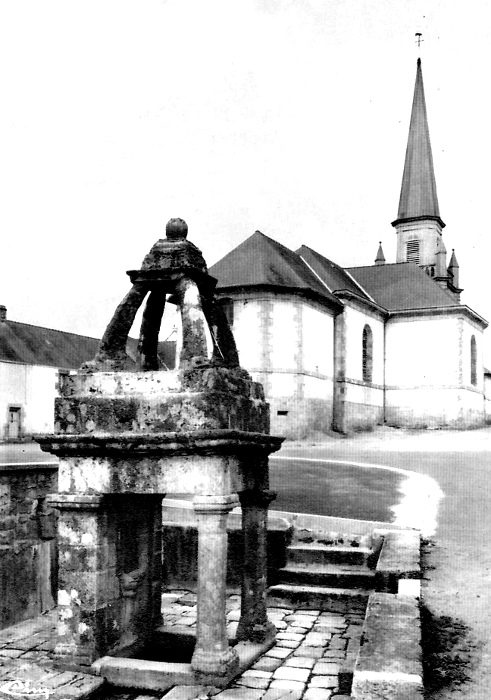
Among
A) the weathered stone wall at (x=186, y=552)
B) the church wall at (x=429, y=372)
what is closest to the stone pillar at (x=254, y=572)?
the weathered stone wall at (x=186, y=552)

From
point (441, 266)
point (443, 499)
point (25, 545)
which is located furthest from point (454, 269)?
point (25, 545)

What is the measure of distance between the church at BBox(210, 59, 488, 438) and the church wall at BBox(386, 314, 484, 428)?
53 millimetres

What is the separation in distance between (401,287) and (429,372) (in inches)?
210

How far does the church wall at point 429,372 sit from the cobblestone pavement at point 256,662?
31370 mm

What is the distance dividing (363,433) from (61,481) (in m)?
28.7

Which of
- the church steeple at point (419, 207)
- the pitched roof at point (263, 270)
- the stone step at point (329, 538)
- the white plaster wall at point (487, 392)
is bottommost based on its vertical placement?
the stone step at point (329, 538)

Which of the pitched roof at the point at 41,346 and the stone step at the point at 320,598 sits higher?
the pitched roof at the point at 41,346

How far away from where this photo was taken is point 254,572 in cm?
638

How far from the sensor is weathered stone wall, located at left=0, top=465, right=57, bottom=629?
9.09 meters

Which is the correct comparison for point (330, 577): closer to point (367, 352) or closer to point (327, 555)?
point (327, 555)

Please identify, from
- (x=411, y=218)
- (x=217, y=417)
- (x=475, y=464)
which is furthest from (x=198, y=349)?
(x=411, y=218)

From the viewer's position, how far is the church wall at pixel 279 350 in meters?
29.5

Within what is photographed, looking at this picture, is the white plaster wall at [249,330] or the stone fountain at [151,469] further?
the white plaster wall at [249,330]

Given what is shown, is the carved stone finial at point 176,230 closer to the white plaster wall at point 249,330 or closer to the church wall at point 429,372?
the white plaster wall at point 249,330
